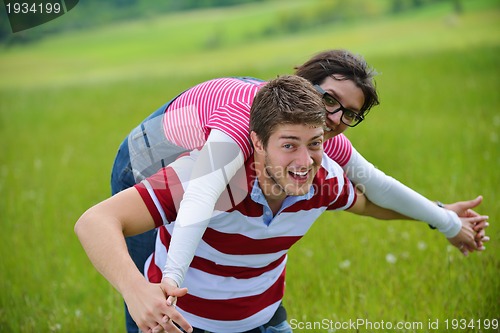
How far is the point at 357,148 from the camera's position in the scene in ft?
26.1

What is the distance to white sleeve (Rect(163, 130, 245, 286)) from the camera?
2424 millimetres

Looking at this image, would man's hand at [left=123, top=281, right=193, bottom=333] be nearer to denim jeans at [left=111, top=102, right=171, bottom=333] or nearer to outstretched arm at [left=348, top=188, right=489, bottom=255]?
denim jeans at [left=111, top=102, right=171, bottom=333]

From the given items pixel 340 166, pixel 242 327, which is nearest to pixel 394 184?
pixel 340 166

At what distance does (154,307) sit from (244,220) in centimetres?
61

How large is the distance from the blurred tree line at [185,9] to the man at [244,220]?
1592 centimetres

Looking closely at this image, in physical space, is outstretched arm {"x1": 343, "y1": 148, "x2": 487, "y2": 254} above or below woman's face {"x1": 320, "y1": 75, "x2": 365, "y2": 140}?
below

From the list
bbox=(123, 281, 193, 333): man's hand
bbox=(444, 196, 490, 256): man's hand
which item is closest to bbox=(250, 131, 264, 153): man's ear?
bbox=(123, 281, 193, 333): man's hand

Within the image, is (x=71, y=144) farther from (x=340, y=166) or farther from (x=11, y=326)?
(x=340, y=166)

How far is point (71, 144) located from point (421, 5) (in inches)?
512

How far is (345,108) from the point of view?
307cm

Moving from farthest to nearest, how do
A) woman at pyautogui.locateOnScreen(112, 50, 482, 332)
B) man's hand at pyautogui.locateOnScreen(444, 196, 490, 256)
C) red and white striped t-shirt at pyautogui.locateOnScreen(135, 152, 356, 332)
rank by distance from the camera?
1. man's hand at pyautogui.locateOnScreen(444, 196, 490, 256)
2. woman at pyautogui.locateOnScreen(112, 50, 482, 332)
3. red and white striped t-shirt at pyautogui.locateOnScreen(135, 152, 356, 332)

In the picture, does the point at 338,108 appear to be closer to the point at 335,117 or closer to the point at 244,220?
the point at 335,117

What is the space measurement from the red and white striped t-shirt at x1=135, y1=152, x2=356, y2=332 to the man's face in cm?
12

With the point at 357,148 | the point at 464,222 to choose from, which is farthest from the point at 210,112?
the point at 357,148
